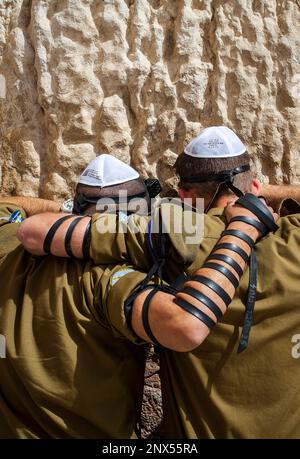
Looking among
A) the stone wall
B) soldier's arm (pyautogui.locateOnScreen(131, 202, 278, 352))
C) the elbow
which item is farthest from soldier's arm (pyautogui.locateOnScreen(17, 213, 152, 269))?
the stone wall

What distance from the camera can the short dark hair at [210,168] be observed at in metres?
2.09

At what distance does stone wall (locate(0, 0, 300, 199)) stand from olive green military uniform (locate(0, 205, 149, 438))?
3.82 ft

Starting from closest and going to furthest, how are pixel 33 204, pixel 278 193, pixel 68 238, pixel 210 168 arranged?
pixel 68 238
pixel 210 168
pixel 278 193
pixel 33 204

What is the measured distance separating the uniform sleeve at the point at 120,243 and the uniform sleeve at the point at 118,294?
4cm

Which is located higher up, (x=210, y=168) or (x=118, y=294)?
(x=210, y=168)

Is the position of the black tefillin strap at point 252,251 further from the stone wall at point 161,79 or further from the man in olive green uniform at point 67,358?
the stone wall at point 161,79

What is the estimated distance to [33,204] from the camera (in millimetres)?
2758

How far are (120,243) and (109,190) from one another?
1.55ft

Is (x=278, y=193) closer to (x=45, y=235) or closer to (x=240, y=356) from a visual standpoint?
(x=240, y=356)

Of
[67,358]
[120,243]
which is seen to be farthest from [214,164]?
[67,358]

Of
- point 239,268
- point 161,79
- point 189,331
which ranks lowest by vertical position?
point 189,331
